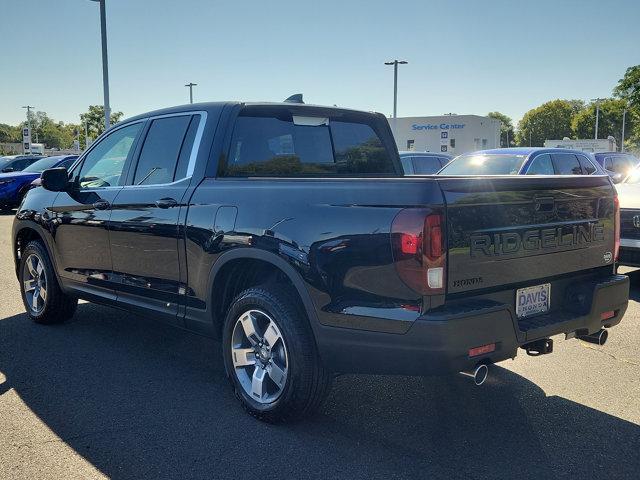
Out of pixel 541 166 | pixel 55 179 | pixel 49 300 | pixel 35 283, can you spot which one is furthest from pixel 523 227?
pixel 541 166

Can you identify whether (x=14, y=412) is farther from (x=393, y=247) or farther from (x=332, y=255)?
(x=393, y=247)

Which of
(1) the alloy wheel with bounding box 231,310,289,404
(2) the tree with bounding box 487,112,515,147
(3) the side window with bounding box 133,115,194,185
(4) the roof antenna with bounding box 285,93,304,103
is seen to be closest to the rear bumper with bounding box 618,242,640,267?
(4) the roof antenna with bounding box 285,93,304,103

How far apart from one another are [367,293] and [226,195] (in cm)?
121

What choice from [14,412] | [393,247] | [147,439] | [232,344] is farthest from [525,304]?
[14,412]

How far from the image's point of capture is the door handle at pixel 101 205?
4.84 metres

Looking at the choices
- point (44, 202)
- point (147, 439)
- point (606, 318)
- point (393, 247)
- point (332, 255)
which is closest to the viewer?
point (393, 247)

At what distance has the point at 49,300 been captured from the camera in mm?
5762

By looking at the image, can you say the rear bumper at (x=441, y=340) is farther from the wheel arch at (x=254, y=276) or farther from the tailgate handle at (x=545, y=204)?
the tailgate handle at (x=545, y=204)

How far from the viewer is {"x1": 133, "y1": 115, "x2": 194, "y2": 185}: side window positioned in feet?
14.6

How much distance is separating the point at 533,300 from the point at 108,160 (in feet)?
11.6

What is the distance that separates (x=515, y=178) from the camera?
331 centimetres

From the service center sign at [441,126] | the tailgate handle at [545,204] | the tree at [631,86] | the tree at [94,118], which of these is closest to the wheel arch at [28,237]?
the tailgate handle at [545,204]

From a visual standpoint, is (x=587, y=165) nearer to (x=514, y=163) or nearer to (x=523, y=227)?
(x=514, y=163)

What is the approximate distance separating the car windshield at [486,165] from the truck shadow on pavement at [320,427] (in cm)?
605
